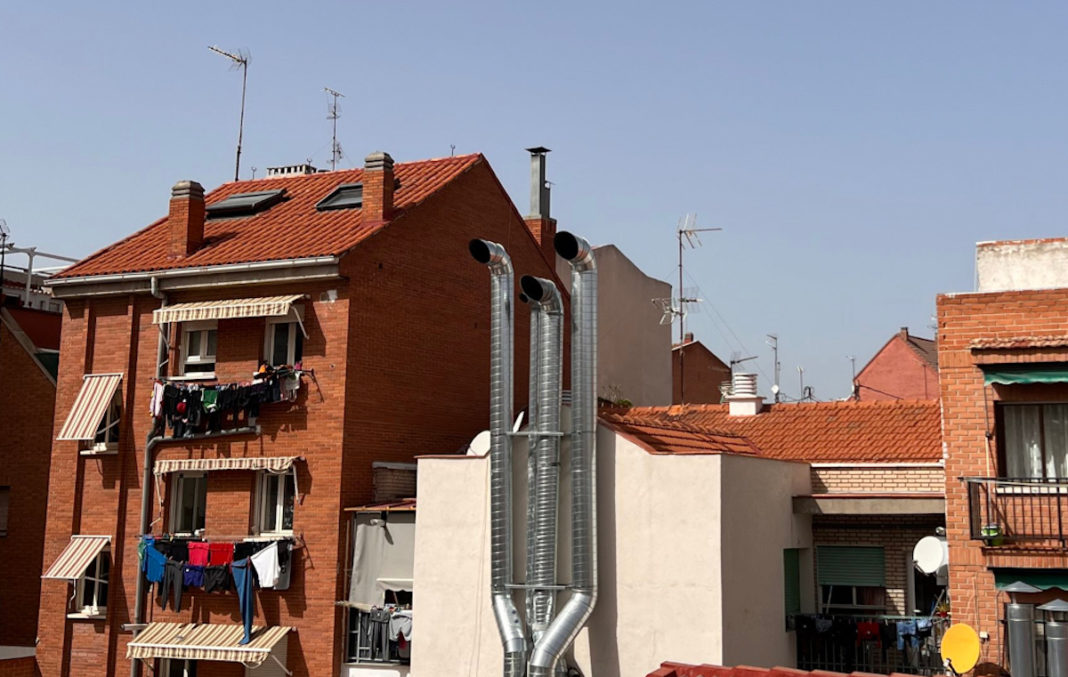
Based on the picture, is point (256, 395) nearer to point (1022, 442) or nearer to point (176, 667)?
point (176, 667)

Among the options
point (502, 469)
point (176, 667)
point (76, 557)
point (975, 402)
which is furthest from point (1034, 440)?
point (76, 557)

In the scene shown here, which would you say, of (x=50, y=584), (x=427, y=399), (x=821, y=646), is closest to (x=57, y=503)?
(x=50, y=584)

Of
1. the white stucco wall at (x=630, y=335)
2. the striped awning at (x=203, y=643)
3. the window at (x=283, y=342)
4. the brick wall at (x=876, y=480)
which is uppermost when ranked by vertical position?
the white stucco wall at (x=630, y=335)

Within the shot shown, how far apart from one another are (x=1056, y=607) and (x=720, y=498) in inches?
203

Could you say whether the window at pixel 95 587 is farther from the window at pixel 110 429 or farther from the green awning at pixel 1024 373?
the green awning at pixel 1024 373

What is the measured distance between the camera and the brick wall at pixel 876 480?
23516 mm

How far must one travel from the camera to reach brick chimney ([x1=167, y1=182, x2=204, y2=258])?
28016mm

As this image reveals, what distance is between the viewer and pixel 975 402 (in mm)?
19891

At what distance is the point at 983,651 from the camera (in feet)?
64.2

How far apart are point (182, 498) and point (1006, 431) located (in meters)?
16.6

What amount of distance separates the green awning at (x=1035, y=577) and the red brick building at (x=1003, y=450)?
0.02 metres

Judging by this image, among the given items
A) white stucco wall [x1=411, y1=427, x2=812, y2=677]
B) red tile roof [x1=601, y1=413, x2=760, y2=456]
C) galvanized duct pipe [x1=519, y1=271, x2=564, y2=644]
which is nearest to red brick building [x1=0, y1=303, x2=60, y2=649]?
white stucco wall [x1=411, y1=427, x2=812, y2=677]

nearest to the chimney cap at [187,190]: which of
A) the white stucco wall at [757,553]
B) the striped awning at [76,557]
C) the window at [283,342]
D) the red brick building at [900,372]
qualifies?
the window at [283,342]

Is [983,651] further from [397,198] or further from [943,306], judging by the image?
[397,198]
